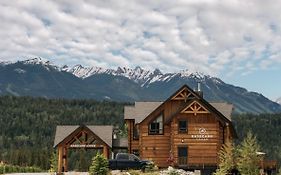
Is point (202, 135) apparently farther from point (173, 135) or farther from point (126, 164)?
point (126, 164)

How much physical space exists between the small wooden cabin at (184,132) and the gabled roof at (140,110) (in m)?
0.21

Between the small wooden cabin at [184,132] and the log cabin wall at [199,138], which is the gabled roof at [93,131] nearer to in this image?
the small wooden cabin at [184,132]

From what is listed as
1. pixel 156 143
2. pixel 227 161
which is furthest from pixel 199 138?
pixel 227 161

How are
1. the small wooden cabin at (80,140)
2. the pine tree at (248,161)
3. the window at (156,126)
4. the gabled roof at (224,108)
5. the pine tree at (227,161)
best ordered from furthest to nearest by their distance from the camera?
the gabled roof at (224,108) → the window at (156,126) → the small wooden cabin at (80,140) → the pine tree at (227,161) → the pine tree at (248,161)

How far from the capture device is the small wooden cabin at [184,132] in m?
53.3

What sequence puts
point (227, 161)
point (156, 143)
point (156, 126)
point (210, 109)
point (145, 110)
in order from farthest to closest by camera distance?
1. point (145, 110)
2. point (156, 126)
3. point (156, 143)
4. point (210, 109)
5. point (227, 161)

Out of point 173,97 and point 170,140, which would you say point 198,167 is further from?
point 173,97

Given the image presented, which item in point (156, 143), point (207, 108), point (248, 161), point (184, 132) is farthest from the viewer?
point (156, 143)

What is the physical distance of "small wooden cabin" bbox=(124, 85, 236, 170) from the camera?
2100 inches

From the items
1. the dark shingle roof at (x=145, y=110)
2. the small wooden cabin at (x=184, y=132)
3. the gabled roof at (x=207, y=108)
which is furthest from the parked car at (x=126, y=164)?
the dark shingle roof at (x=145, y=110)

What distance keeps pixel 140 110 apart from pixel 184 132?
5950 millimetres

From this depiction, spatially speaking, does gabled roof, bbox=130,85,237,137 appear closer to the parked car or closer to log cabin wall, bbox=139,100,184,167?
log cabin wall, bbox=139,100,184,167

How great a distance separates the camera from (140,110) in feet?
186

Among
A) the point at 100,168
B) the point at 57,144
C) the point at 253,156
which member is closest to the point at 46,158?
the point at 57,144
